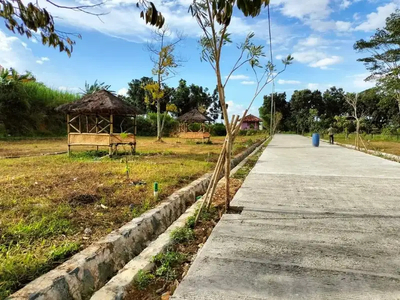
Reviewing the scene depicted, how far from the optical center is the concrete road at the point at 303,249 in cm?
210

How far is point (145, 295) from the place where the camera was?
2.17 meters

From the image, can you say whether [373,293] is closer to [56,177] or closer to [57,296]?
[57,296]

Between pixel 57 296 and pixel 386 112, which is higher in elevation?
pixel 386 112

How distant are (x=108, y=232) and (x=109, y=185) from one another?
2.35 metres

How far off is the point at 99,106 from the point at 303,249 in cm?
963

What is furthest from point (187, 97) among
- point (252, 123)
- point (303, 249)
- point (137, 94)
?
A: point (303, 249)

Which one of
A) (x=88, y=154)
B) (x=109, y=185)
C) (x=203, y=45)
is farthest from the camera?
(x=88, y=154)

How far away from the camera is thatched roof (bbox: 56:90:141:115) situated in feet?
35.7

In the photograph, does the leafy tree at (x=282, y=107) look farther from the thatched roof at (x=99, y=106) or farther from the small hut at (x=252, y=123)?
the thatched roof at (x=99, y=106)

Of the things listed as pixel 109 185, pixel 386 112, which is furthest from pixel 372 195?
pixel 386 112

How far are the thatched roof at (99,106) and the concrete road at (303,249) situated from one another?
23.8 ft

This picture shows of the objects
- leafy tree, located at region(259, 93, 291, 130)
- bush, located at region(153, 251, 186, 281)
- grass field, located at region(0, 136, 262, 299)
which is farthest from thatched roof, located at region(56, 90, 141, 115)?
leafy tree, located at region(259, 93, 291, 130)

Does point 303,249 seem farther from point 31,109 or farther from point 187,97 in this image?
point 187,97

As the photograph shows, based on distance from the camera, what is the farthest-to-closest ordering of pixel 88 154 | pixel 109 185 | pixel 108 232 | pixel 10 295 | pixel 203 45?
pixel 88 154, pixel 109 185, pixel 203 45, pixel 108 232, pixel 10 295
